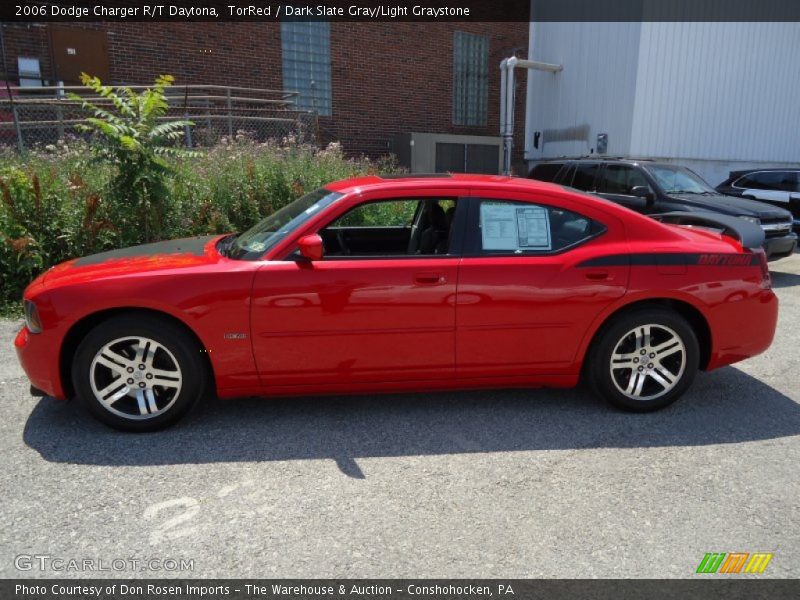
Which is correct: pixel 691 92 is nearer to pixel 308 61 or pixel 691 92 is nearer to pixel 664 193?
pixel 664 193

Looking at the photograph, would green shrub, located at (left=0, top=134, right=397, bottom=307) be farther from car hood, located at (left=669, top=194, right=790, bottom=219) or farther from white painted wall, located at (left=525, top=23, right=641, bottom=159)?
white painted wall, located at (left=525, top=23, right=641, bottom=159)

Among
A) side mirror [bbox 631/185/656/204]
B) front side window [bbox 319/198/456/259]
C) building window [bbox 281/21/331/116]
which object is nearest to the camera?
front side window [bbox 319/198/456/259]

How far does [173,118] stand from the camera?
11867 mm

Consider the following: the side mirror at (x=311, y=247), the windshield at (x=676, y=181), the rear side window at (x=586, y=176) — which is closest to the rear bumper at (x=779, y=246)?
the windshield at (x=676, y=181)

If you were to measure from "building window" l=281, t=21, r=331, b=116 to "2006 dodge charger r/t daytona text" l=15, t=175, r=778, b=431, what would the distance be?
1265 cm

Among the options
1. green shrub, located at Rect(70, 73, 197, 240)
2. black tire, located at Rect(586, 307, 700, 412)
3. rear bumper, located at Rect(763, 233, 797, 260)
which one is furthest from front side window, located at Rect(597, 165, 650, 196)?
green shrub, located at Rect(70, 73, 197, 240)

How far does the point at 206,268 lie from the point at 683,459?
300 centimetres

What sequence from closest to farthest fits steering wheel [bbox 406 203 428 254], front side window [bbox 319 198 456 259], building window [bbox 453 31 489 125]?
front side window [bbox 319 198 456 259] < steering wheel [bbox 406 203 428 254] < building window [bbox 453 31 489 125]

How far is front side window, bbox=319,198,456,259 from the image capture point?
3.92 m

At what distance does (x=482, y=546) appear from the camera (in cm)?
266

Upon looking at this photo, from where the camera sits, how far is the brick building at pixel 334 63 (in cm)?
1314

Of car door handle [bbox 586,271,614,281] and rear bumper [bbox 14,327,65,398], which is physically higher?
car door handle [bbox 586,271,614,281]

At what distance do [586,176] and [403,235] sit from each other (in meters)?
6.22

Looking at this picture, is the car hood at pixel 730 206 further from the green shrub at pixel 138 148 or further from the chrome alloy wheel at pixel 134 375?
the chrome alloy wheel at pixel 134 375
